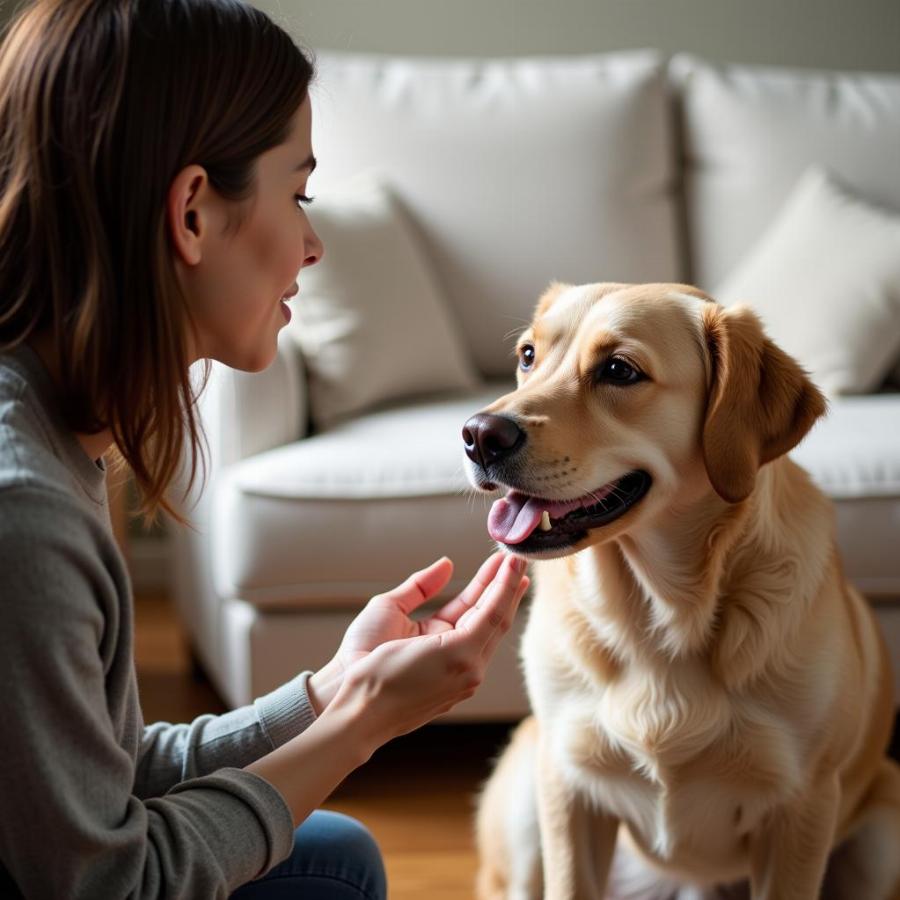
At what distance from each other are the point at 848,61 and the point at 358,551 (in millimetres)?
2251

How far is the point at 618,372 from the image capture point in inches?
55.0

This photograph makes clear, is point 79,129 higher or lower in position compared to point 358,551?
higher

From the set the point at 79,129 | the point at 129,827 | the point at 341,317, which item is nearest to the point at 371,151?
the point at 341,317

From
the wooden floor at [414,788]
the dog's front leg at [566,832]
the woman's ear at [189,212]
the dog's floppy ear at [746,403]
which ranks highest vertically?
the woman's ear at [189,212]

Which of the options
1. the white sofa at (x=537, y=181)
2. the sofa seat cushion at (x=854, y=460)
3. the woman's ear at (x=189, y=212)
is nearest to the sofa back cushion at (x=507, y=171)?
the white sofa at (x=537, y=181)

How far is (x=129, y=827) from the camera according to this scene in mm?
895

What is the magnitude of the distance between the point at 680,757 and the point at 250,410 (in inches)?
42.9

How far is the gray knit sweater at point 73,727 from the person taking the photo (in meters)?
0.83

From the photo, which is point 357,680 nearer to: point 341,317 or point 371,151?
point 341,317

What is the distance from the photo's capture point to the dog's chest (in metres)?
1.41

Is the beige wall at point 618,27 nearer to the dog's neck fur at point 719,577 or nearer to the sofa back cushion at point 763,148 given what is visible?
the sofa back cushion at point 763,148

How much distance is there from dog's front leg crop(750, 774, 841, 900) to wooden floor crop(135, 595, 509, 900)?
589 millimetres

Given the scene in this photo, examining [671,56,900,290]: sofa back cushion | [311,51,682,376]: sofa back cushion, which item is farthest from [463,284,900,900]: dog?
[671,56,900,290]: sofa back cushion

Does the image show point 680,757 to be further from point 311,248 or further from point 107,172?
point 107,172
